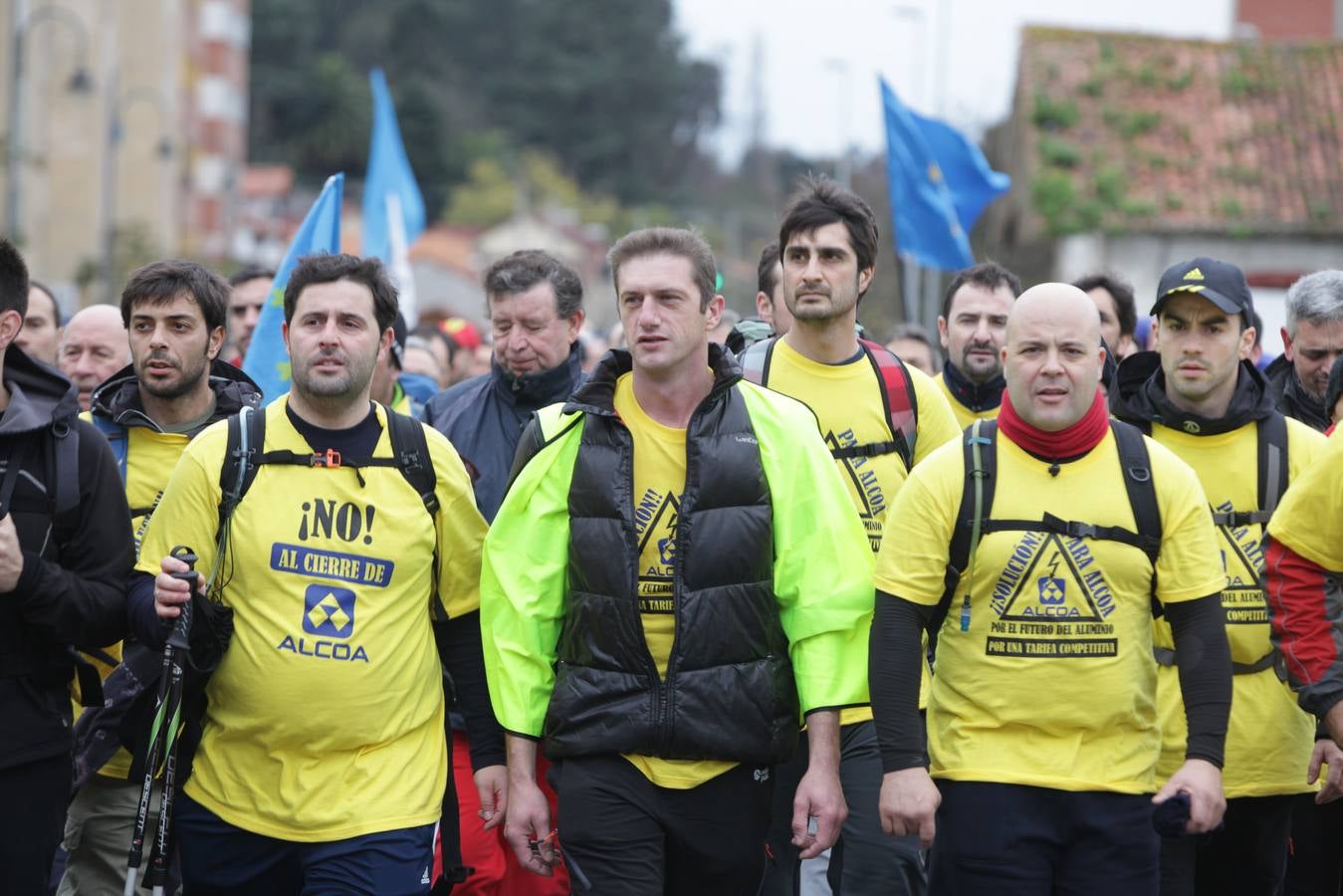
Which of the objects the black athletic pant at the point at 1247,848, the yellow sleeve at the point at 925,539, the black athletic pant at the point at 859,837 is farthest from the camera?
the black athletic pant at the point at 859,837

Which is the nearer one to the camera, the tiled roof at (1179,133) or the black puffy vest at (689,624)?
the black puffy vest at (689,624)

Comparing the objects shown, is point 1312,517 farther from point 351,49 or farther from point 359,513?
point 351,49

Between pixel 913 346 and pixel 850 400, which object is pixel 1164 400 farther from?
pixel 913 346

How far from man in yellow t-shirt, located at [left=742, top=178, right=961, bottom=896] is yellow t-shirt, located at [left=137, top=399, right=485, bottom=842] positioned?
4.95 ft

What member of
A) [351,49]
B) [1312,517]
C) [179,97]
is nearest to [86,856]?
[1312,517]

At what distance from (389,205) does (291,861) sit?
1075 centimetres

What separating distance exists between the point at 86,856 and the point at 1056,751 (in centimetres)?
342

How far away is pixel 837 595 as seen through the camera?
17.4ft

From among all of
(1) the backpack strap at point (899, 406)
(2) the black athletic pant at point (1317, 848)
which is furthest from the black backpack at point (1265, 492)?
(1) the backpack strap at point (899, 406)

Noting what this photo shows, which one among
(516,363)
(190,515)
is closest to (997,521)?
(190,515)

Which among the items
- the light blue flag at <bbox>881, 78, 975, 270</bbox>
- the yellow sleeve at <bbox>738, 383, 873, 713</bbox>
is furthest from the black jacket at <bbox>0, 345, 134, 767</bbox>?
the light blue flag at <bbox>881, 78, 975, 270</bbox>

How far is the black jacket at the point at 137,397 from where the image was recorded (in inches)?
255

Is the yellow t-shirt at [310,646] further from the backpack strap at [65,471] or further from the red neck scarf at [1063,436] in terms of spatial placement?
the red neck scarf at [1063,436]

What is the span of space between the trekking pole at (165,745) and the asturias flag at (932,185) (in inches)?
313
